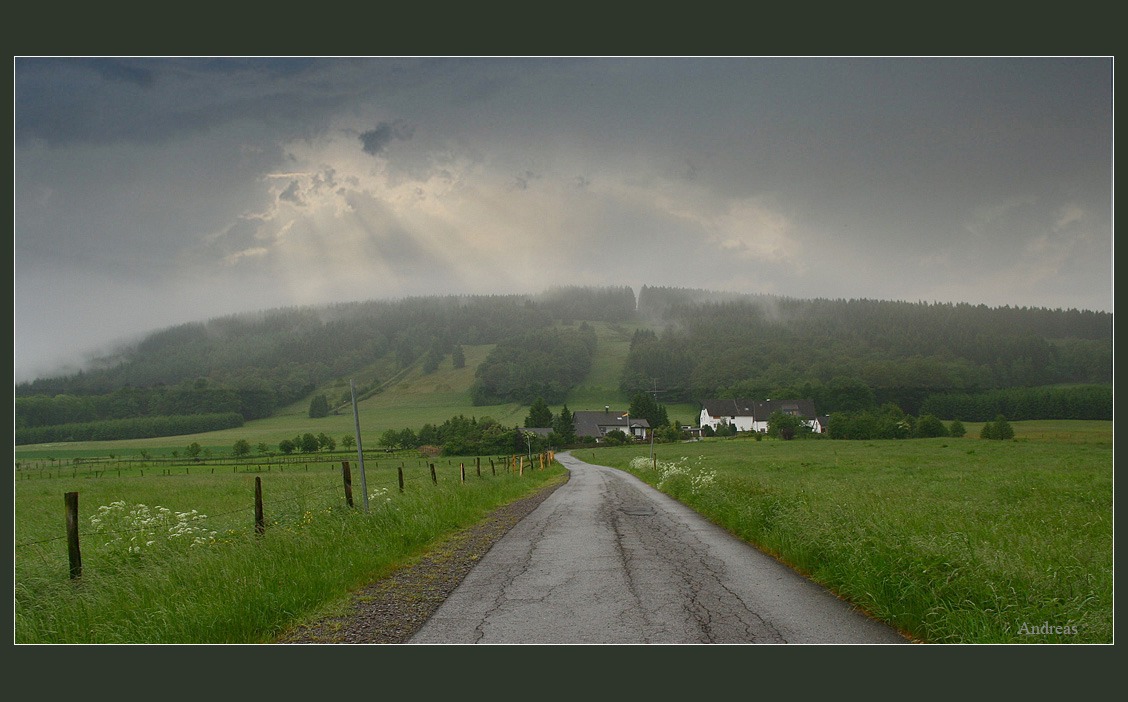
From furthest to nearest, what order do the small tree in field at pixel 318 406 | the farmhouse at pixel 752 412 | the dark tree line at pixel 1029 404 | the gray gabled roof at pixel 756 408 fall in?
the gray gabled roof at pixel 756 408 < the farmhouse at pixel 752 412 < the small tree in field at pixel 318 406 < the dark tree line at pixel 1029 404

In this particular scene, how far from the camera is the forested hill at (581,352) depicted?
119 feet

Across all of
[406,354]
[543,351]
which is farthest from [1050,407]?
[406,354]

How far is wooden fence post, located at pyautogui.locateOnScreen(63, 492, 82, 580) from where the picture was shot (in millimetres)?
6832

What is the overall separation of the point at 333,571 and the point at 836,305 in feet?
196

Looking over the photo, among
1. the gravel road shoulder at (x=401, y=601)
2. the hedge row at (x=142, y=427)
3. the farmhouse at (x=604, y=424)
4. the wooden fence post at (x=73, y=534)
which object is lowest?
the farmhouse at (x=604, y=424)

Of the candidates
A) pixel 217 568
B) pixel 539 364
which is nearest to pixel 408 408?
pixel 539 364

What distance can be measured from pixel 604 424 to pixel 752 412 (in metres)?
23.9

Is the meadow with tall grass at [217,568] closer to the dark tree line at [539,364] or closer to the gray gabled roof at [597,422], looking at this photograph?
the dark tree line at [539,364]

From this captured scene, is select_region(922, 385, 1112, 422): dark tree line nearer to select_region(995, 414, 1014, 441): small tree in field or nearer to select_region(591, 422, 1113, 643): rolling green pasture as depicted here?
select_region(995, 414, 1014, 441): small tree in field

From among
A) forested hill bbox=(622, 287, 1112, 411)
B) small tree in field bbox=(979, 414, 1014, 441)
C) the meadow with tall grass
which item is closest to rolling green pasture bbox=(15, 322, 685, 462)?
forested hill bbox=(622, 287, 1112, 411)

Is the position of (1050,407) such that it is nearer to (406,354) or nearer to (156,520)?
(156,520)

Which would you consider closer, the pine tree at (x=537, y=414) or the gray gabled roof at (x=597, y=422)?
the pine tree at (x=537, y=414)

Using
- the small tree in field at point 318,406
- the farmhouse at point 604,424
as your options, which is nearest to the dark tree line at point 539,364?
the farmhouse at point 604,424

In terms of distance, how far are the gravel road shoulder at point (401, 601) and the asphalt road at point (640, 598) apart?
22cm
